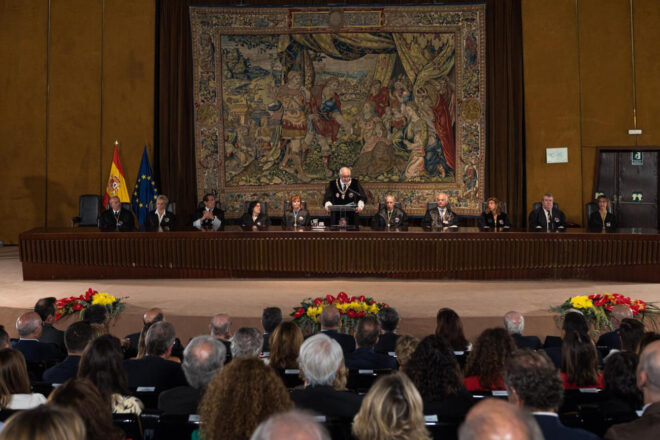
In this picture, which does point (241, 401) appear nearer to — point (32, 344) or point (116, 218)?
point (32, 344)

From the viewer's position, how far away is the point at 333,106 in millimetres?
10719

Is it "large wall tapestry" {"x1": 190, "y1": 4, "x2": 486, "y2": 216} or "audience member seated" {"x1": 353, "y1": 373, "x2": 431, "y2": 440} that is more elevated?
"large wall tapestry" {"x1": 190, "y1": 4, "x2": 486, "y2": 216}

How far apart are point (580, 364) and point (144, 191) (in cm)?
812

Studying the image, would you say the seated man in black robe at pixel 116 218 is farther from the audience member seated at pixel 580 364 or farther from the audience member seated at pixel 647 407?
the audience member seated at pixel 647 407

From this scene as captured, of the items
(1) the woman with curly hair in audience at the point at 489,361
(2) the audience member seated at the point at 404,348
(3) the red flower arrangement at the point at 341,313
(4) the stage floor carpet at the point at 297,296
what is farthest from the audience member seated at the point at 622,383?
(4) the stage floor carpet at the point at 297,296

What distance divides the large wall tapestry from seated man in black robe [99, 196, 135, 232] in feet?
7.63

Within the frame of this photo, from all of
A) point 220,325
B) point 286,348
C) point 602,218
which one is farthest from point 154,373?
point 602,218

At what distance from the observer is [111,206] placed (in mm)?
8453

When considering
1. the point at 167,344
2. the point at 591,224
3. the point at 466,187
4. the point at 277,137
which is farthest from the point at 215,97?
the point at 167,344

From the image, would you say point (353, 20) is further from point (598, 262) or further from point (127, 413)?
point (127, 413)

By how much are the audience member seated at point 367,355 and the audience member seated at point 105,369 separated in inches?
42.4

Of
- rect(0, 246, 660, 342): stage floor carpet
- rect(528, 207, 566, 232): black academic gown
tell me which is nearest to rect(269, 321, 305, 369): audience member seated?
rect(0, 246, 660, 342): stage floor carpet

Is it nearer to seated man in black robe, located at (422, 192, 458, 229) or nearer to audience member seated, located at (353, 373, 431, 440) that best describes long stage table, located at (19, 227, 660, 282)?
seated man in black robe, located at (422, 192, 458, 229)

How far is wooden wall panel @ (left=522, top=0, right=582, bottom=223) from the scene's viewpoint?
10.4 metres
